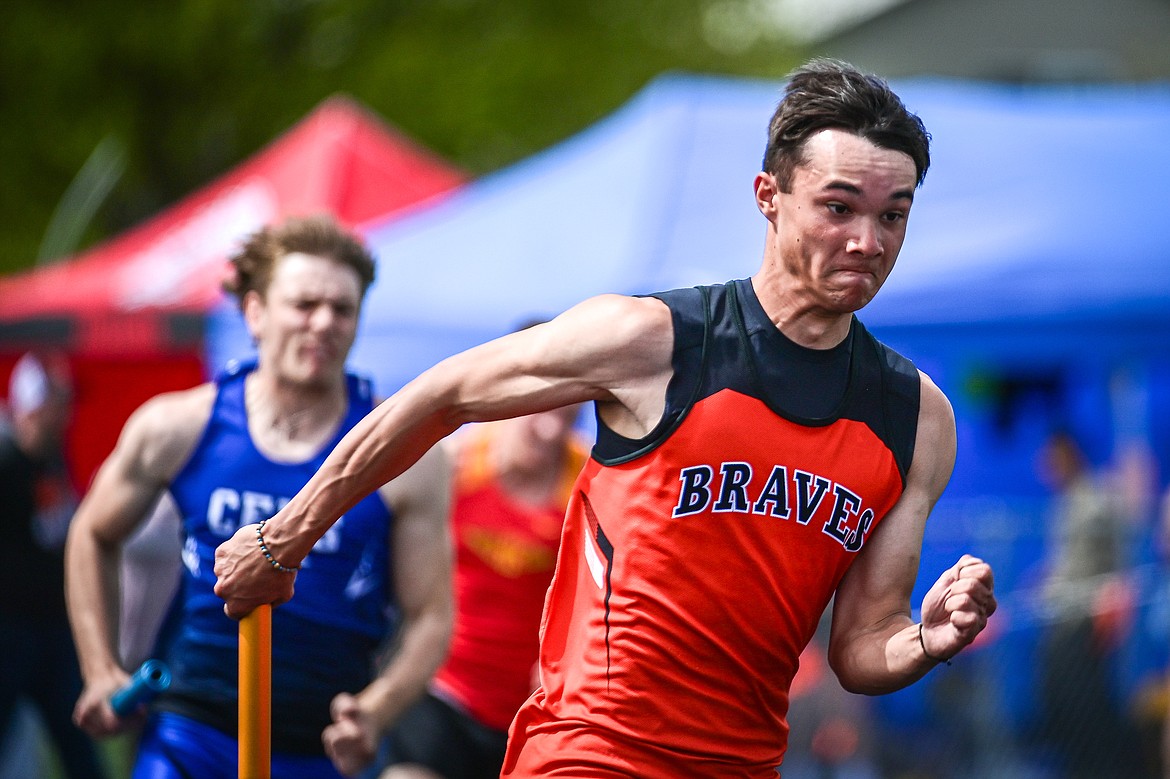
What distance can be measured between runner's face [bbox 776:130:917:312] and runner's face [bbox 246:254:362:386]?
175 centimetres

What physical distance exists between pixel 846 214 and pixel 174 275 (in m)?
9.36

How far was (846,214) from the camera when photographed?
2.73 m

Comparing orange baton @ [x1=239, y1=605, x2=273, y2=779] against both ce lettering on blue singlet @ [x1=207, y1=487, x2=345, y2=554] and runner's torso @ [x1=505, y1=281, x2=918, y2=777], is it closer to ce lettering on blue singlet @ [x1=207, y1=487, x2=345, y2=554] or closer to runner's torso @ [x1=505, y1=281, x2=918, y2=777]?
runner's torso @ [x1=505, y1=281, x2=918, y2=777]

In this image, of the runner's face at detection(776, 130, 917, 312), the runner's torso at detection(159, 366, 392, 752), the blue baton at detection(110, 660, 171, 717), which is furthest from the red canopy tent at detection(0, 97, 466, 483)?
the runner's face at detection(776, 130, 917, 312)

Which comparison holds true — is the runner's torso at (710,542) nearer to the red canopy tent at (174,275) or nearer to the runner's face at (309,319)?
the runner's face at (309,319)

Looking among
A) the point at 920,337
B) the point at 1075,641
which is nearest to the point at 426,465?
the point at 920,337

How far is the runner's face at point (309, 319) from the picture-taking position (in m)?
4.11

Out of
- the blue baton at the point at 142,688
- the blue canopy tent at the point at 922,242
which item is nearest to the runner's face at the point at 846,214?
the blue baton at the point at 142,688

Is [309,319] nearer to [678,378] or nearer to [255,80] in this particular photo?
[678,378]

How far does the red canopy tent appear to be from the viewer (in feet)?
30.6

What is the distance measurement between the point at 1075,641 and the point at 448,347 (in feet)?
13.7

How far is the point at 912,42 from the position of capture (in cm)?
3334

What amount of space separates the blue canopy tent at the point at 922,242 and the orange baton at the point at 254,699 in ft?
17.8

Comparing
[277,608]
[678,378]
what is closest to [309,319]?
[277,608]
